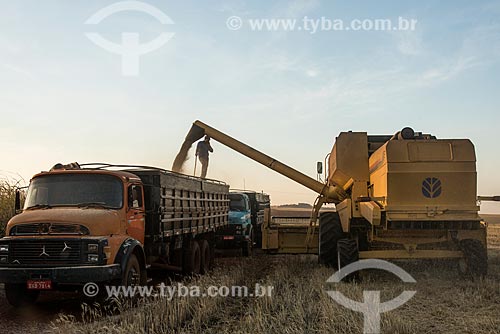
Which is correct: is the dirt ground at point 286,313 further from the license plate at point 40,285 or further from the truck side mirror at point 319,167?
the truck side mirror at point 319,167

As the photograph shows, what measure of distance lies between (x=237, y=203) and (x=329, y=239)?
286 inches

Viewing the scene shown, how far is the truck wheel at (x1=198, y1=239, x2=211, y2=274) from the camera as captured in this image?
14.8m

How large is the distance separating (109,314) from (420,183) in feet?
21.1

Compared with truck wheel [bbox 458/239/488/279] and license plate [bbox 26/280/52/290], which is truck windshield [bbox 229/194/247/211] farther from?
license plate [bbox 26/280/52/290]

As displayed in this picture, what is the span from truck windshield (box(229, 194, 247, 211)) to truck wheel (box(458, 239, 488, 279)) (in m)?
9.77

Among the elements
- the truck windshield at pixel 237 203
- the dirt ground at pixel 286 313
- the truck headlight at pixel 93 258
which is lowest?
the dirt ground at pixel 286 313

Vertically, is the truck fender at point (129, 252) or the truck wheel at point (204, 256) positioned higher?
the truck fender at point (129, 252)

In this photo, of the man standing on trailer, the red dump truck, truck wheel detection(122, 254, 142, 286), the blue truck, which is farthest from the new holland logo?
the blue truck

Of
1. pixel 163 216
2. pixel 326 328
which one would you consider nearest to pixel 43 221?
pixel 163 216

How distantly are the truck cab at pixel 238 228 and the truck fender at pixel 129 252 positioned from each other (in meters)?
7.97

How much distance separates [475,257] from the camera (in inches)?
444

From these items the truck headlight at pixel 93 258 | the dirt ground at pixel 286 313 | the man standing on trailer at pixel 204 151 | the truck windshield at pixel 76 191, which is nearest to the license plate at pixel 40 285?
the dirt ground at pixel 286 313

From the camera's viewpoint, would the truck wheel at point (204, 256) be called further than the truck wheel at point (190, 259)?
Yes

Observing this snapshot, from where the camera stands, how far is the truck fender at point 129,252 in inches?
369
